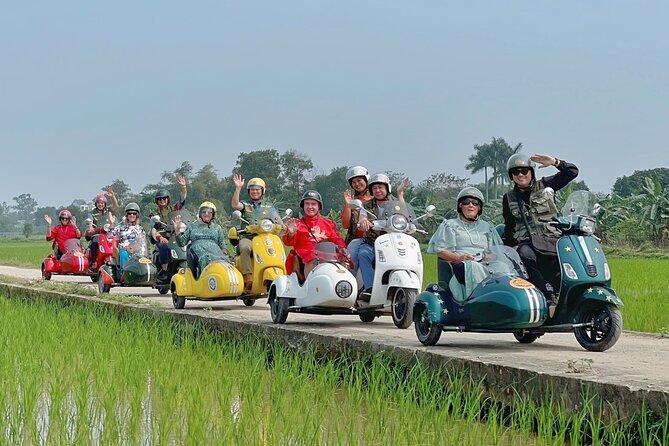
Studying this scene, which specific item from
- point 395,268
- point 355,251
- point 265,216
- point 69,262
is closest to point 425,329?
point 395,268

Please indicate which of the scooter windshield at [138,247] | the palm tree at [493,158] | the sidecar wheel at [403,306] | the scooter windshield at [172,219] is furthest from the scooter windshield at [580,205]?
the palm tree at [493,158]

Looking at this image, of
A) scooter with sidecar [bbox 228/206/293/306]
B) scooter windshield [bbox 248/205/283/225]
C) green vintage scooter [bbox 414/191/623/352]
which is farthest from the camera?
scooter windshield [bbox 248/205/283/225]

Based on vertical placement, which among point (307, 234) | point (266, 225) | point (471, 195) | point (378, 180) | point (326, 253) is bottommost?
point (326, 253)

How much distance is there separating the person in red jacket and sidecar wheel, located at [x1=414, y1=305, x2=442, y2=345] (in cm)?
190

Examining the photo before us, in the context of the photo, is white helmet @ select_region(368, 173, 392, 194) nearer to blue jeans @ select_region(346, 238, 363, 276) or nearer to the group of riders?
the group of riders

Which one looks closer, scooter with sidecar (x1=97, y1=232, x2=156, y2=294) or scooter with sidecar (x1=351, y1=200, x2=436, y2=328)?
scooter with sidecar (x1=351, y1=200, x2=436, y2=328)

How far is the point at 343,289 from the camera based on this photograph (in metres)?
7.62

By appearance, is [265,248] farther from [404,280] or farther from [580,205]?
[580,205]

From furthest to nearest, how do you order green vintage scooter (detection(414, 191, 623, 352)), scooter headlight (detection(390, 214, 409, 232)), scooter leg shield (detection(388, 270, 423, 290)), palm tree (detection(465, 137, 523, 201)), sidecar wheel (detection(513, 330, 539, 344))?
1. palm tree (detection(465, 137, 523, 201))
2. scooter headlight (detection(390, 214, 409, 232))
3. scooter leg shield (detection(388, 270, 423, 290))
4. sidecar wheel (detection(513, 330, 539, 344))
5. green vintage scooter (detection(414, 191, 623, 352))

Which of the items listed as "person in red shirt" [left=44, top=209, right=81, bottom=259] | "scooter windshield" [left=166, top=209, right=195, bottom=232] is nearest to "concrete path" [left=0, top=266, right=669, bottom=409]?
"scooter windshield" [left=166, top=209, right=195, bottom=232]

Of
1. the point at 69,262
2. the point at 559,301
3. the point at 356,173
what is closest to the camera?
the point at 559,301

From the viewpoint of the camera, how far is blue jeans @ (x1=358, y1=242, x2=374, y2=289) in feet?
26.4

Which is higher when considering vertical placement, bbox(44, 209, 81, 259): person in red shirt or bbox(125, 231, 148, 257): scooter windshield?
bbox(44, 209, 81, 259): person in red shirt

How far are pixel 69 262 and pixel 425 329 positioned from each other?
11805 millimetres
